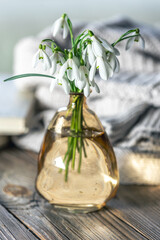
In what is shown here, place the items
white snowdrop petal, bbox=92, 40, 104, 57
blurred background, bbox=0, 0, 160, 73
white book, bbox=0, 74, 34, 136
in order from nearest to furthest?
white snowdrop petal, bbox=92, 40, 104, 57, white book, bbox=0, 74, 34, 136, blurred background, bbox=0, 0, 160, 73

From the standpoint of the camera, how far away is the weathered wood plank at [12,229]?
0.40 meters

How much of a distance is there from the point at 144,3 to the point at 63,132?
2.37ft

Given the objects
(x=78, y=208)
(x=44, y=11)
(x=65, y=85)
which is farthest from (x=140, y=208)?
(x=44, y=11)

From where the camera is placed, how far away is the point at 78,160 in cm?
43

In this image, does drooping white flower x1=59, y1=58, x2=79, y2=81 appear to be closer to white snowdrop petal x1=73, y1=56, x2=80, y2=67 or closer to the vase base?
white snowdrop petal x1=73, y1=56, x2=80, y2=67

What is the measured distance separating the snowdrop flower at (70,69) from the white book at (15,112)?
10.5 inches

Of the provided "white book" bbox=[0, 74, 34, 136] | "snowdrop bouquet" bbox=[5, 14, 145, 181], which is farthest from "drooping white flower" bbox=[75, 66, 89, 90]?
"white book" bbox=[0, 74, 34, 136]

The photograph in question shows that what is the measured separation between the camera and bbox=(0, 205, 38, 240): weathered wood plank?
0.40 meters

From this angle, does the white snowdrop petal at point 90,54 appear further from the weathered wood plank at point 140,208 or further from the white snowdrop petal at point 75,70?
the weathered wood plank at point 140,208

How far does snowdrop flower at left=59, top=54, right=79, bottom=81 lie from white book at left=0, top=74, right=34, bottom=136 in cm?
27

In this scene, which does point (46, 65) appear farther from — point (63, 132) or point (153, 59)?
point (153, 59)

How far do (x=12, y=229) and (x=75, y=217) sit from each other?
8cm

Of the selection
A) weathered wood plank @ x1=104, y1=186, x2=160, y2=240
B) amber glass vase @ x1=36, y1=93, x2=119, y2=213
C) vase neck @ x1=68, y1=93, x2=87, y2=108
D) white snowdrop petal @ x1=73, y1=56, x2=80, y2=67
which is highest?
white snowdrop petal @ x1=73, y1=56, x2=80, y2=67

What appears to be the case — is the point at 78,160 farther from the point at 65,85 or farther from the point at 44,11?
the point at 44,11
